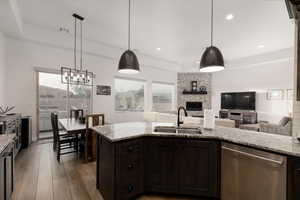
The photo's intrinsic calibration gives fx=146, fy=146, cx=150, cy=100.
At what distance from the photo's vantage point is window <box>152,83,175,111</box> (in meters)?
8.00

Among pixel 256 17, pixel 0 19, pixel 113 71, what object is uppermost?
pixel 256 17

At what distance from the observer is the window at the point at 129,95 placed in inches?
262

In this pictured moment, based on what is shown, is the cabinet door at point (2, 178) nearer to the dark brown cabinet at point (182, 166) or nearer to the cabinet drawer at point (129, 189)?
the cabinet drawer at point (129, 189)

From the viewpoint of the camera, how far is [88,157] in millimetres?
3230

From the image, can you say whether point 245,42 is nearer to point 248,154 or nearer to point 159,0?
point 159,0

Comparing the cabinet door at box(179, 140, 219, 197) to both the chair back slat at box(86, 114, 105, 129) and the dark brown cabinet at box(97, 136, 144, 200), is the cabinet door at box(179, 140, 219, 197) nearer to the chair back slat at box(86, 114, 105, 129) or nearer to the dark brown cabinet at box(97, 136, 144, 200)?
the dark brown cabinet at box(97, 136, 144, 200)

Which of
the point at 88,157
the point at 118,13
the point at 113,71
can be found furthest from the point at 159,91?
the point at 88,157

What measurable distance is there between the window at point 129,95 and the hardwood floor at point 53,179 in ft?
11.6

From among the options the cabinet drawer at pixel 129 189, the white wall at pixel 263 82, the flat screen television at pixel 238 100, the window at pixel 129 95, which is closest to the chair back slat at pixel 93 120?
the cabinet drawer at pixel 129 189

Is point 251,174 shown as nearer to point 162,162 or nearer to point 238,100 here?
point 162,162

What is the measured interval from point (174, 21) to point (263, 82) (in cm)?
561

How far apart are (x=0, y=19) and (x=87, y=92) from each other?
2944 millimetres

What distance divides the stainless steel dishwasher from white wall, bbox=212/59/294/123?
244 inches

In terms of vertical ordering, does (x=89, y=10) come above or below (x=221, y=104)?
above
